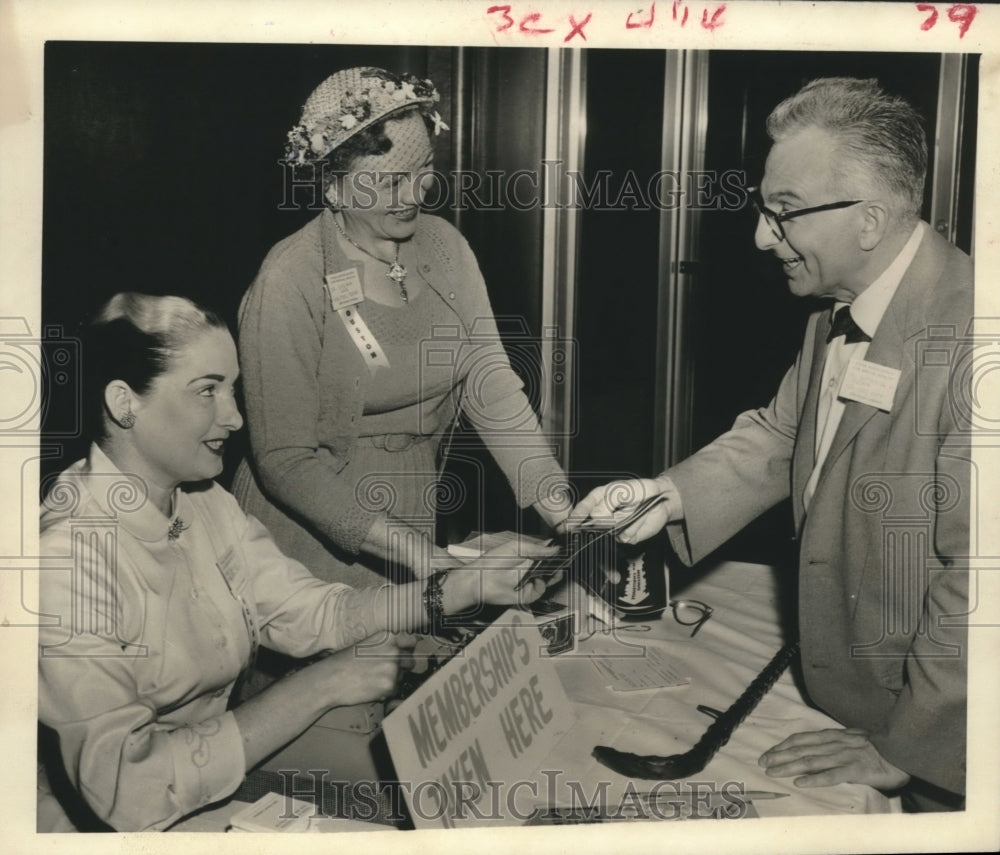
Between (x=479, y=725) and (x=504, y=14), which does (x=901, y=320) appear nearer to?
(x=504, y=14)

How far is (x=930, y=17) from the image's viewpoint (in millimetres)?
2109

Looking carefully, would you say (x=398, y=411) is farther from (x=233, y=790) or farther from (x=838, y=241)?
(x=838, y=241)

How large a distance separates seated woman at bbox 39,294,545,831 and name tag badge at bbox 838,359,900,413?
1.11 metres

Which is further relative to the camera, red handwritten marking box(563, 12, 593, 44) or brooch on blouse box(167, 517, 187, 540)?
red handwritten marking box(563, 12, 593, 44)

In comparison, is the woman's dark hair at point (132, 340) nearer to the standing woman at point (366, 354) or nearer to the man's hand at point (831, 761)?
the standing woman at point (366, 354)

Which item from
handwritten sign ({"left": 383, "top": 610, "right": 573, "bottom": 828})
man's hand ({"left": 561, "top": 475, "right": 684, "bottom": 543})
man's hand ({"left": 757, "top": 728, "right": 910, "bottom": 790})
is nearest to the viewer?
A: handwritten sign ({"left": 383, "top": 610, "right": 573, "bottom": 828})

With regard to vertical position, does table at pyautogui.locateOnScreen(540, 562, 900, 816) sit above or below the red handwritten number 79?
below

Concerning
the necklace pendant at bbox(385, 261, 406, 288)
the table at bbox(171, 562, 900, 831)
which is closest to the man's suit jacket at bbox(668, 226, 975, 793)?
the table at bbox(171, 562, 900, 831)

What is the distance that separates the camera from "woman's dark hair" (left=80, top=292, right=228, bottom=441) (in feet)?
6.18

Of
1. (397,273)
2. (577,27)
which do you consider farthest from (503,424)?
(577,27)

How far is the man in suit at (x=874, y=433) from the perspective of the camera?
208cm

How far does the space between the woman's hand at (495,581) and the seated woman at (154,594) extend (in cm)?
27

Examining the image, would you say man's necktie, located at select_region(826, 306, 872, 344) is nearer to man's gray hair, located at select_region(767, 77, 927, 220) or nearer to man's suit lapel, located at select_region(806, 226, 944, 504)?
man's suit lapel, located at select_region(806, 226, 944, 504)

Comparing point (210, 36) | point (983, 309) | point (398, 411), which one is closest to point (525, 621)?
point (398, 411)
